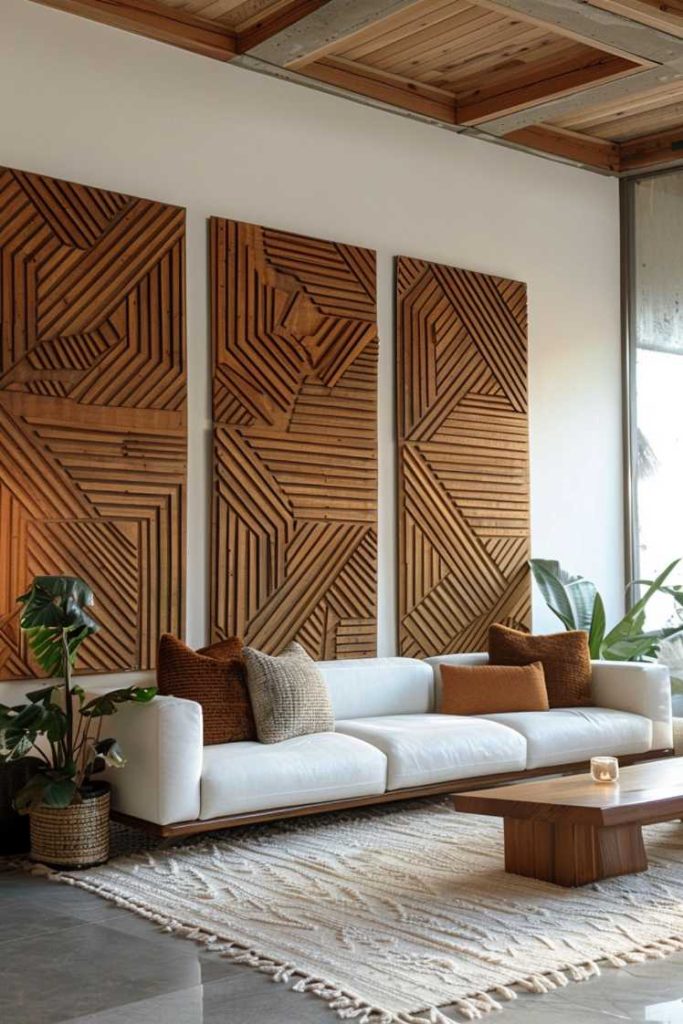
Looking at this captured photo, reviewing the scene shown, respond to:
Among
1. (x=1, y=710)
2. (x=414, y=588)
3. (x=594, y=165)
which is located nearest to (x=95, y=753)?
(x=1, y=710)

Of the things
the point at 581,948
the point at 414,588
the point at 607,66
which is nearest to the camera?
the point at 581,948

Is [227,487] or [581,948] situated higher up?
[227,487]

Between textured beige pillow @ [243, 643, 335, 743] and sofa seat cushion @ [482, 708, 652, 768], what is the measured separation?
3.02 ft

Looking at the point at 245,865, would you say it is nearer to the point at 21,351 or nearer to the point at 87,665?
the point at 87,665

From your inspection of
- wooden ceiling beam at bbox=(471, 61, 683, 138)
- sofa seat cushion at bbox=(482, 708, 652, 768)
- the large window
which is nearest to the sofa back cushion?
sofa seat cushion at bbox=(482, 708, 652, 768)

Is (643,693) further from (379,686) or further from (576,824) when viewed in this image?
(576,824)

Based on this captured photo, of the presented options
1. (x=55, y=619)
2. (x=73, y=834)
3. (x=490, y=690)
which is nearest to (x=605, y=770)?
(x=490, y=690)

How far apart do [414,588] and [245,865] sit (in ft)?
8.09

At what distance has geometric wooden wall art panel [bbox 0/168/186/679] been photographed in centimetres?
552

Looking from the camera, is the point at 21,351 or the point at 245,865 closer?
the point at 245,865

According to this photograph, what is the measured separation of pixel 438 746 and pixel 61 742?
168 cm

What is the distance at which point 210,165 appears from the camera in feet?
20.5

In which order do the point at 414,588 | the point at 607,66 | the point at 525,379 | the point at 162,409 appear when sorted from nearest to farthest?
the point at 162,409 < the point at 607,66 < the point at 414,588 < the point at 525,379

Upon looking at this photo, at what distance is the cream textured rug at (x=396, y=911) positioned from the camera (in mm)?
3455
